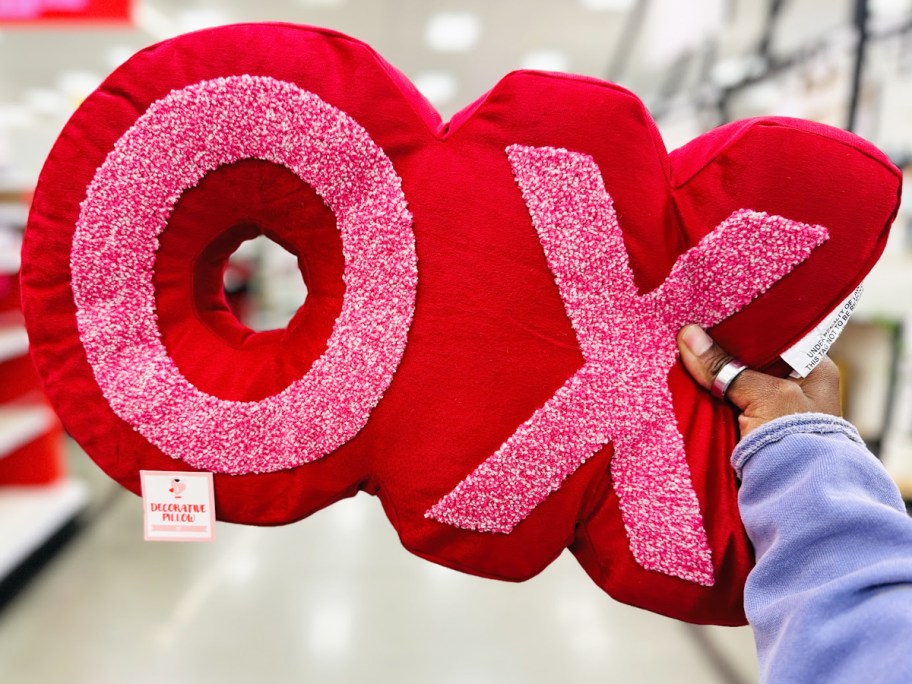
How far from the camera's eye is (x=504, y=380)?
0.54 meters

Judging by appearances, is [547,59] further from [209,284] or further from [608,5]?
[209,284]

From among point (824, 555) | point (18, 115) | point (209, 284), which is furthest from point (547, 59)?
point (18, 115)

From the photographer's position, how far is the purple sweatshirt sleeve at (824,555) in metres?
0.41

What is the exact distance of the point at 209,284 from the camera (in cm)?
58

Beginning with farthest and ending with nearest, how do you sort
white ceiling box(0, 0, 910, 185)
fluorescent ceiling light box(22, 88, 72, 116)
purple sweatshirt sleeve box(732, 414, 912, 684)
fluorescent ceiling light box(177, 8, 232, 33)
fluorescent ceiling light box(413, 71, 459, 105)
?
fluorescent ceiling light box(22, 88, 72, 116)
fluorescent ceiling light box(413, 71, 459, 105)
fluorescent ceiling light box(177, 8, 232, 33)
white ceiling box(0, 0, 910, 185)
purple sweatshirt sleeve box(732, 414, 912, 684)

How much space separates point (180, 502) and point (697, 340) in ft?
1.60

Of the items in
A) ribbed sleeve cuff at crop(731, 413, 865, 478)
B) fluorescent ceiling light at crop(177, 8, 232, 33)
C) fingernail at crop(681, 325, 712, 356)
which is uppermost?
fingernail at crop(681, 325, 712, 356)

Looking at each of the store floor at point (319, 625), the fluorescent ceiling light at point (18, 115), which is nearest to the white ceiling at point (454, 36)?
the fluorescent ceiling light at point (18, 115)

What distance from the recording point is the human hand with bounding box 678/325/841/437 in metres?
0.51

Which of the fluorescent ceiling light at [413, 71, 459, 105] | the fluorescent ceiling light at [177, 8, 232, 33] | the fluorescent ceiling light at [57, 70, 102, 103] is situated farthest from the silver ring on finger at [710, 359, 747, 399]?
the fluorescent ceiling light at [57, 70, 102, 103]

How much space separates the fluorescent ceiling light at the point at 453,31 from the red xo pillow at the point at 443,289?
476 centimetres

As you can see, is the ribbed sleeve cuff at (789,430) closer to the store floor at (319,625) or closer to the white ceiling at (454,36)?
the store floor at (319,625)

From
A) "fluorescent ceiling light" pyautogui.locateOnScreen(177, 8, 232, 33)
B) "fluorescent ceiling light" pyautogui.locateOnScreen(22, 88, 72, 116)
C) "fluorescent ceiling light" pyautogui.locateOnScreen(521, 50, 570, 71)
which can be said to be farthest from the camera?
"fluorescent ceiling light" pyautogui.locateOnScreen(22, 88, 72, 116)

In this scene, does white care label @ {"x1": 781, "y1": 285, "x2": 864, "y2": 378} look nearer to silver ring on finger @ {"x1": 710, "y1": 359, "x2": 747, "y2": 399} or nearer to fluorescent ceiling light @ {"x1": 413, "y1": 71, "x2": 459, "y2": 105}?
silver ring on finger @ {"x1": 710, "y1": 359, "x2": 747, "y2": 399}
